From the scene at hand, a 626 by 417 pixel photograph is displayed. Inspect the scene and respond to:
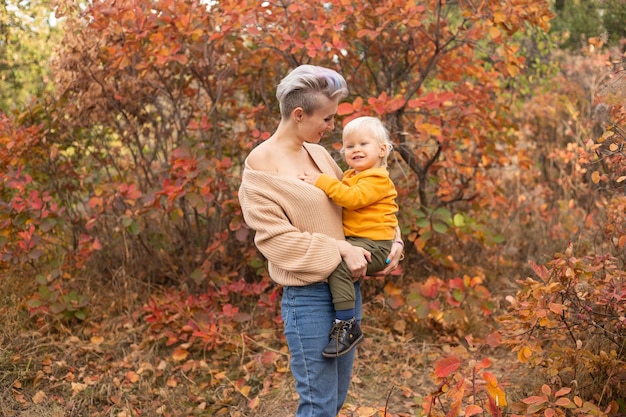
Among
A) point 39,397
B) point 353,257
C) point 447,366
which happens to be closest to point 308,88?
point 353,257

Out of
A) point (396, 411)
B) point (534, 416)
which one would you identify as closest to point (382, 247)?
point (534, 416)

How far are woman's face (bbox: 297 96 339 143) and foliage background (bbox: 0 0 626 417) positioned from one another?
1.40 metres

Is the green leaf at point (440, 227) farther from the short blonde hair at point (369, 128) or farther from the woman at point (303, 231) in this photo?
the woman at point (303, 231)

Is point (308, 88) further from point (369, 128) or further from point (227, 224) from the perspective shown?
point (227, 224)

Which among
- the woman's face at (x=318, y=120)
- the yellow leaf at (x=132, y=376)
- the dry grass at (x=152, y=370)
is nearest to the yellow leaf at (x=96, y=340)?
the dry grass at (x=152, y=370)

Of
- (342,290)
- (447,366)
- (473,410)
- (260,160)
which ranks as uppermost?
(260,160)

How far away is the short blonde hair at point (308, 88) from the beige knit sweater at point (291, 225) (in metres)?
0.26

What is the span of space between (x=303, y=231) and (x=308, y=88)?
49 centimetres

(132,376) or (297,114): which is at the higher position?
(297,114)

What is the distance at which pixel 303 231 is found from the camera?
226 cm

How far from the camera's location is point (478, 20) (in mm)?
4102

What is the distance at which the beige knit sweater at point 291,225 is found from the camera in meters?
2.16

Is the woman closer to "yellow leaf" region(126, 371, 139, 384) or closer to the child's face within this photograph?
the child's face

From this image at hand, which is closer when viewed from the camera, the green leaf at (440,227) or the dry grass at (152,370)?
the dry grass at (152,370)
